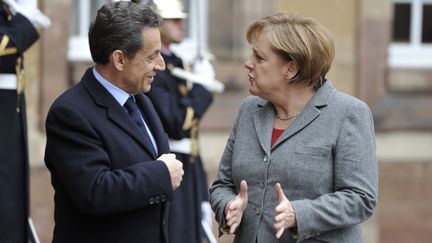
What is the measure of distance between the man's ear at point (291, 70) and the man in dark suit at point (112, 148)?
46 centimetres

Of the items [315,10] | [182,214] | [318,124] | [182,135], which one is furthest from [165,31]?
[318,124]

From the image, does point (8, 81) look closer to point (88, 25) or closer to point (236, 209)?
point (236, 209)

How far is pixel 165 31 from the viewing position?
6418 millimetres

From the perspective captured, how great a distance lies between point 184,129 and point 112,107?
9.41 ft

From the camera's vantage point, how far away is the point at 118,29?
3490 millimetres

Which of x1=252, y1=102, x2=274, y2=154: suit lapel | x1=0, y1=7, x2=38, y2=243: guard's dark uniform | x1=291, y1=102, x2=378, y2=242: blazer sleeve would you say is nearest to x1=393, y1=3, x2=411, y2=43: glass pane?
x1=0, y1=7, x2=38, y2=243: guard's dark uniform

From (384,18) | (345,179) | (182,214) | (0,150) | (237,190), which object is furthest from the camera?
(384,18)

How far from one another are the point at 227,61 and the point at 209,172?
3.03ft

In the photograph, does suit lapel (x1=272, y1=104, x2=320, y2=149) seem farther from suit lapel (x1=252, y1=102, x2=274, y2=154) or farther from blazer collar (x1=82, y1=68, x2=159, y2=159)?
blazer collar (x1=82, y1=68, x2=159, y2=159)

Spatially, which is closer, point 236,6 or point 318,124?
point 318,124

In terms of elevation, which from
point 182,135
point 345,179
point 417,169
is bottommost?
point 417,169

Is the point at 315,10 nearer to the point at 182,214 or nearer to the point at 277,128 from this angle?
the point at 182,214

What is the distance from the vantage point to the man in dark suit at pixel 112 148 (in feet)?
11.1

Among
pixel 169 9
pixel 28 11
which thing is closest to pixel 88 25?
pixel 169 9
